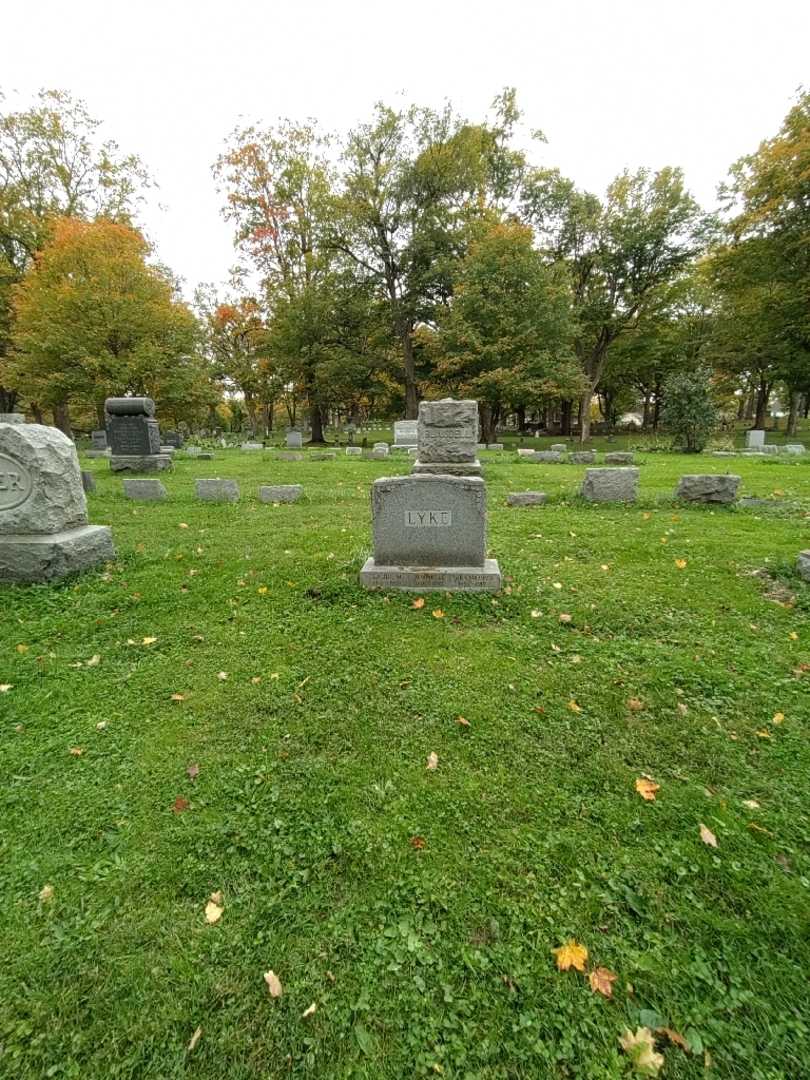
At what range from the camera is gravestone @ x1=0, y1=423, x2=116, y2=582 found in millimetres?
4098

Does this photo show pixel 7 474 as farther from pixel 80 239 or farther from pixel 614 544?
pixel 80 239

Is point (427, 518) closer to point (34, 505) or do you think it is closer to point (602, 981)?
point (602, 981)

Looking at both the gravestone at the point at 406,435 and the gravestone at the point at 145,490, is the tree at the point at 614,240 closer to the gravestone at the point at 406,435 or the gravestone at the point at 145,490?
the gravestone at the point at 406,435

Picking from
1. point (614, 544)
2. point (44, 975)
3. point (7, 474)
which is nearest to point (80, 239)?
point (7, 474)

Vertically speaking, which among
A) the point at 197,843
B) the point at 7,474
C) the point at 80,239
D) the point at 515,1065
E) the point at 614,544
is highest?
the point at 80,239

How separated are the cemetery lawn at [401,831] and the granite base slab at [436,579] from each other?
18cm

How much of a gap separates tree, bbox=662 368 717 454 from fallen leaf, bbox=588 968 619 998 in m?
17.4

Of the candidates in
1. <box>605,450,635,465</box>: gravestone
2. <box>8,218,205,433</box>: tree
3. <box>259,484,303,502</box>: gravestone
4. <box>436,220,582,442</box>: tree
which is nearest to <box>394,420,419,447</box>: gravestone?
<box>436,220,582,442</box>: tree

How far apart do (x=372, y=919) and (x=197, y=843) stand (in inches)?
32.4

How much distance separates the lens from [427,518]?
165 inches

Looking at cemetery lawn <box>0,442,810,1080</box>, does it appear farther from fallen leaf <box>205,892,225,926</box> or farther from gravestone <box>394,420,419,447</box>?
gravestone <box>394,420,419,447</box>

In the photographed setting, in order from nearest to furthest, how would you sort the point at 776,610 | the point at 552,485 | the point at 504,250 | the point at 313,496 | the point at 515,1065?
the point at 515,1065
the point at 776,610
the point at 313,496
the point at 552,485
the point at 504,250

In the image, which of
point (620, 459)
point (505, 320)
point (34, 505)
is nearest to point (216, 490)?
point (34, 505)

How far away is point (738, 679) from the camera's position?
9.62ft
